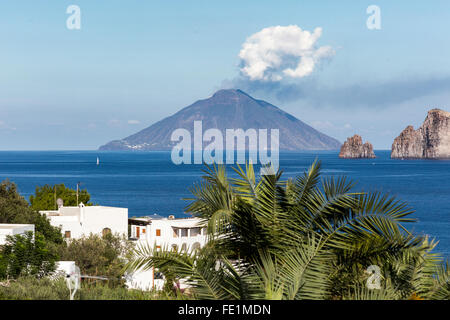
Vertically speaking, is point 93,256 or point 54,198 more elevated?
point 54,198

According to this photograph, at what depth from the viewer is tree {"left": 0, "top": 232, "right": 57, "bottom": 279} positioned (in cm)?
2411

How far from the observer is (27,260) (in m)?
25.0

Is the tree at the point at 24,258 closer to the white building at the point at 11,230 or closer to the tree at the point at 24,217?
the white building at the point at 11,230

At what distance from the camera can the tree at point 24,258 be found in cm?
2411

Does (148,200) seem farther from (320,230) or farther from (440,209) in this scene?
(320,230)

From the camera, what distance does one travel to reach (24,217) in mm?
38531

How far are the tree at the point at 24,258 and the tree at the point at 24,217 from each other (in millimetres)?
11167

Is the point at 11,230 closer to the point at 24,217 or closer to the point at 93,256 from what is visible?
the point at 93,256

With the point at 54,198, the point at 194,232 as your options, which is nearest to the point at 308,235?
the point at 194,232

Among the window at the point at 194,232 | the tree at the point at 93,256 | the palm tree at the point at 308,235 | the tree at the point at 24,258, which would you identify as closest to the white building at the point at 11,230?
the tree at the point at 24,258

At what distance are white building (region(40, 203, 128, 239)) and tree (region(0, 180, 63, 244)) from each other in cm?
160

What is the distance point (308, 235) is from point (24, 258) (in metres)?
19.2

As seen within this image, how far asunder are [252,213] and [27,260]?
718 inches
